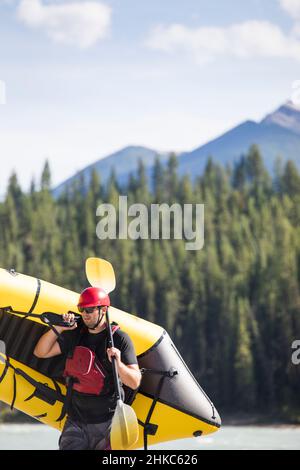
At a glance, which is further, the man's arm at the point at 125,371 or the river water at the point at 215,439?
the river water at the point at 215,439

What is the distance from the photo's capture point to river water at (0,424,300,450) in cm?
5369

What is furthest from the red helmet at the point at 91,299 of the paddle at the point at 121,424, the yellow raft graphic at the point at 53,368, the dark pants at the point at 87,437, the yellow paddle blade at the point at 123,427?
the yellow raft graphic at the point at 53,368

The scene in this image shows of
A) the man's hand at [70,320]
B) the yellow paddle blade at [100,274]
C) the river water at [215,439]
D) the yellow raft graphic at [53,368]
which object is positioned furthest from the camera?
the river water at [215,439]

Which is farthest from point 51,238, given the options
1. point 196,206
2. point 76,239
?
point 196,206

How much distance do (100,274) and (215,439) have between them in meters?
54.6

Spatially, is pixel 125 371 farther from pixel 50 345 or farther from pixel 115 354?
pixel 50 345

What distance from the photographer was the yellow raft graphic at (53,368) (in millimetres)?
8852

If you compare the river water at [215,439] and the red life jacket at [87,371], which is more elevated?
the red life jacket at [87,371]

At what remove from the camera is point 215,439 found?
61344mm

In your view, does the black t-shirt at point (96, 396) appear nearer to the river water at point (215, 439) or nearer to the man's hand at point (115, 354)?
the man's hand at point (115, 354)

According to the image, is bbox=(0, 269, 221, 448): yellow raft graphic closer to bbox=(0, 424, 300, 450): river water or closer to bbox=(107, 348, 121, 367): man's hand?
bbox=(107, 348, 121, 367): man's hand

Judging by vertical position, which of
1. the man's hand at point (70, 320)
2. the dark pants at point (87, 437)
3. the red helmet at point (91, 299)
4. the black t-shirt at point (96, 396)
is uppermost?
the red helmet at point (91, 299)

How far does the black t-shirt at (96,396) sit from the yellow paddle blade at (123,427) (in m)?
0.14

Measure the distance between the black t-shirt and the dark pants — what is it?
44 mm
